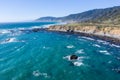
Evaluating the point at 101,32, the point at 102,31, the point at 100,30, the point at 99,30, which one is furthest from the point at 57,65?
the point at 99,30

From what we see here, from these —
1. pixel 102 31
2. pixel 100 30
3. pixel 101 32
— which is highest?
pixel 100 30

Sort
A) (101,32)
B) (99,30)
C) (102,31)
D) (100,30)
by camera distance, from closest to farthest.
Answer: (101,32), (102,31), (100,30), (99,30)

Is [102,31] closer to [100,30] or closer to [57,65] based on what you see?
[100,30]

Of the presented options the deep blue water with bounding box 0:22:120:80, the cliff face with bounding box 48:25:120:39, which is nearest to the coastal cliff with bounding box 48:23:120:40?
the cliff face with bounding box 48:25:120:39

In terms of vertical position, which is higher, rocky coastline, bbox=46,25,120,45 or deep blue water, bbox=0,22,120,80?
deep blue water, bbox=0,22,120,80

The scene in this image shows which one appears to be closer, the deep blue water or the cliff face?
the deep blue water

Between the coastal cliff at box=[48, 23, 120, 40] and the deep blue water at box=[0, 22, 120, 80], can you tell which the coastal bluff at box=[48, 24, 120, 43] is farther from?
the deep blue water at box=[0, 22, 120, 80]

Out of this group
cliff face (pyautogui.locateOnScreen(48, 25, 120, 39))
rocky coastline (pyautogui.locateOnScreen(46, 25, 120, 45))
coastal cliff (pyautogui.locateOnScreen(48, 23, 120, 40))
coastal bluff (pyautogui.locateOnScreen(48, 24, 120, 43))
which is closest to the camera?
rocky coastline (pyautogui.locateOnScreen(46, 25, 120, 45))

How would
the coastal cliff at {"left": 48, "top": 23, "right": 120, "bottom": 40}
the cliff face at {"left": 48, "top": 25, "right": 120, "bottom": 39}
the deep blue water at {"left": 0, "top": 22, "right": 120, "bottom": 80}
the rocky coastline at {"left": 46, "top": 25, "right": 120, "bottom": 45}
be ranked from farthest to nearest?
the coastal cliff at {"left": 48, "top": 23, "right": 120, "bottom": 40}, the cliff face at {"left": 48, "top": 25, "right": 120, "bottom": 39}, the rocky coastline at {"left": 46, "top": 25, "right": 120, "bottom": 45}, the deep blue water at {"left": 0, "top": 22, "right": 120, "bottom": 80}

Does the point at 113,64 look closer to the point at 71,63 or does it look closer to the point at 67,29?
the point at 71,63

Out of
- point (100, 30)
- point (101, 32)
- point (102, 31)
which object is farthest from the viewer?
point (100, 30)

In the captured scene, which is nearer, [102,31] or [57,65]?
[57,65]

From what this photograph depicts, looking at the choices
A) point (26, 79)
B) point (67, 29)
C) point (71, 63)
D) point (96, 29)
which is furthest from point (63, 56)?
point (67, 29)
